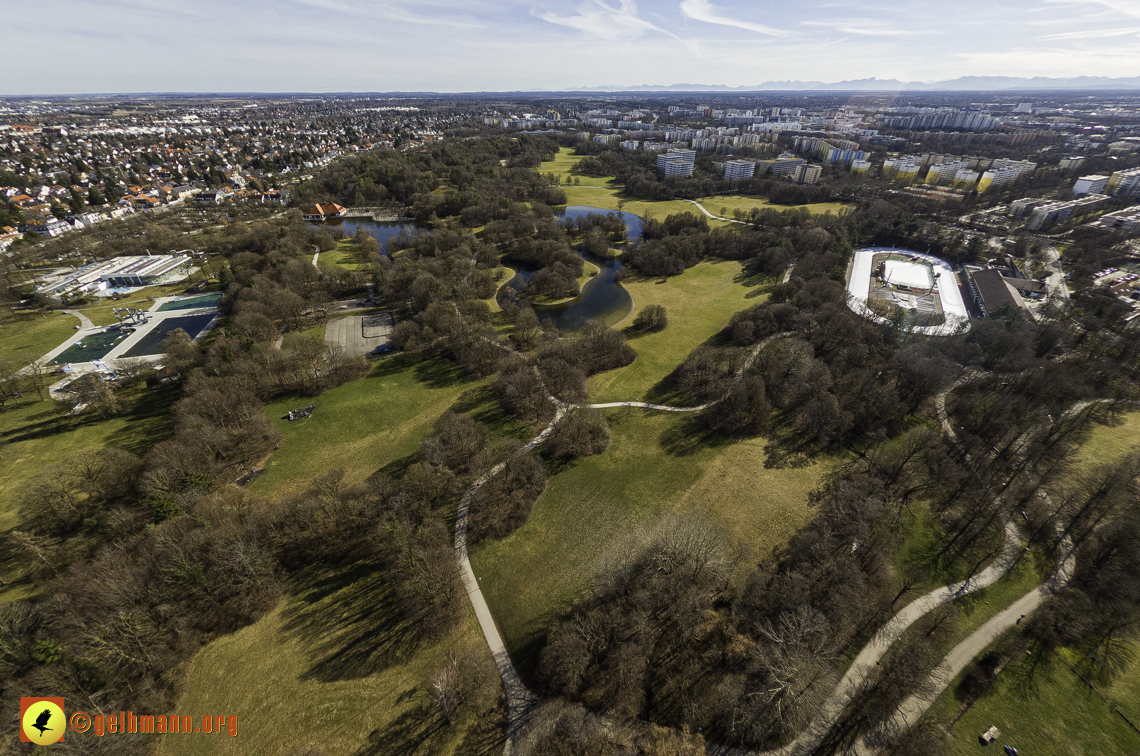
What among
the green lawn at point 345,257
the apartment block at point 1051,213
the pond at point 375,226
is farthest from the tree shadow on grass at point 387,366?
the apartment block at point 1051,213

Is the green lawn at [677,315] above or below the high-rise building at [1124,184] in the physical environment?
below

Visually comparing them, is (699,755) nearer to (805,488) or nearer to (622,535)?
(622,535)

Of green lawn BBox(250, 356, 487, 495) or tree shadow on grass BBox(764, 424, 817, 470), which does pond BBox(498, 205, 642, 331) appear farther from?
tree shadow on grass BBox(764, 424, 817, 470)

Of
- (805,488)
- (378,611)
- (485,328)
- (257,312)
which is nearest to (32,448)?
(257,312)

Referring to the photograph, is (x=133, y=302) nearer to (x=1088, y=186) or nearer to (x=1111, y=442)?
(x=1111, y=442)

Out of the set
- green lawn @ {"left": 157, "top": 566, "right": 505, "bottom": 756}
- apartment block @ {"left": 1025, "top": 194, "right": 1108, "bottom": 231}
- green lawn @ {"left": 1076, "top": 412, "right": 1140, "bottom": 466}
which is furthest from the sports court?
apartment block @ {"left": 1025, "top": 194, "right": 1108, "bottom": 231}

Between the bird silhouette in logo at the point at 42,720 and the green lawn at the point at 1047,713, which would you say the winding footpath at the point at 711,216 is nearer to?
the green lawn at the point at 1047,713
